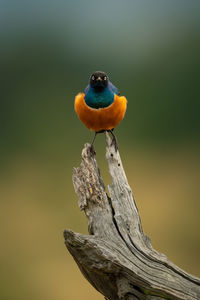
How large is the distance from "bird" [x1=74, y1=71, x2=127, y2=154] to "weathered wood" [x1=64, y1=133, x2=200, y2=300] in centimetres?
70

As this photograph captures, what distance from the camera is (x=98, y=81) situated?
3135mm

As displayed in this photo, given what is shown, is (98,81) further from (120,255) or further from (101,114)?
(120,255)

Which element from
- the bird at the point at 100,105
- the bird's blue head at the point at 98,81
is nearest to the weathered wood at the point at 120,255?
the bird at the point at 100,105

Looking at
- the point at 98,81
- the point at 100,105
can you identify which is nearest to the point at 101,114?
the point at 100,105

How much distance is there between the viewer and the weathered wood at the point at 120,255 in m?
2.03

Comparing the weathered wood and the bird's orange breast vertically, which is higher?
the bird's orange breast

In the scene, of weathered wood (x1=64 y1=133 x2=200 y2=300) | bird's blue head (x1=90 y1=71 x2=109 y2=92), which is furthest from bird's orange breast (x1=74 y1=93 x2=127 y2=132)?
weathered wood (x1=64 y1=133 x2=200 y2=300)

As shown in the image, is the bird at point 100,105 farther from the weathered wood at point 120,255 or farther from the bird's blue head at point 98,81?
the weathered wood at point 120,255

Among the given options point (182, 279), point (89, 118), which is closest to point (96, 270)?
point (182, 279)

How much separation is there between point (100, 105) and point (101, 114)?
0.08 m

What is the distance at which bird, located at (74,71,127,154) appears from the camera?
10.4ft

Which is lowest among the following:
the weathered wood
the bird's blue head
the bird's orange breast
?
the weathered wood

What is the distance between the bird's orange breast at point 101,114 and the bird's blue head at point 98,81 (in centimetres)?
15

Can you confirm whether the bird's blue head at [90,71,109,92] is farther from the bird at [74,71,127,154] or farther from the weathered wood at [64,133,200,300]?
the weathered wood at [64,133,200,300]
